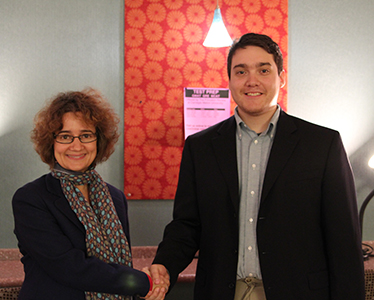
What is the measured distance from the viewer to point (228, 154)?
159 cm

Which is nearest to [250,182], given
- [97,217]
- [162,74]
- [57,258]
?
[97,217]

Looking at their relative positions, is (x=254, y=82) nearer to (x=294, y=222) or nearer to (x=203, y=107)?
(x=294, y=222)

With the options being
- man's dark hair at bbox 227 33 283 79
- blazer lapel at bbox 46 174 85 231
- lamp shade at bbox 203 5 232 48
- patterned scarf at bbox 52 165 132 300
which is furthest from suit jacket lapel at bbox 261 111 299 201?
lamp shade at bbox 203 5 232 48

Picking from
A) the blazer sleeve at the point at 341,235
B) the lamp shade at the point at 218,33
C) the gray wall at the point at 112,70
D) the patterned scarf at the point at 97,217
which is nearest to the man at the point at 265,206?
the blazer sleeve at the point at 341,235

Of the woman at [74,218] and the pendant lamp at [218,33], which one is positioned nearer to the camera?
the woman at [74,218]

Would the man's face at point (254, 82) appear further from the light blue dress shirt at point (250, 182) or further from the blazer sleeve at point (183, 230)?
the blazer sleeve at point (183, 230)

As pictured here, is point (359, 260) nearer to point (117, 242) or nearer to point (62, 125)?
point (117, 242)

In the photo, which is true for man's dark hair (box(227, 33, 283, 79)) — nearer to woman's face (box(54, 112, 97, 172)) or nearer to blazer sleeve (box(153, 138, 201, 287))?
blazer sleeve (box(153, 138, 201, 287))

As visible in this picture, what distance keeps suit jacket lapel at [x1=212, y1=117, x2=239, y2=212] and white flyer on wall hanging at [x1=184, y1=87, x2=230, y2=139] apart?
0.88 m

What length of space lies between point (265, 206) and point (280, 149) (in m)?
0.24

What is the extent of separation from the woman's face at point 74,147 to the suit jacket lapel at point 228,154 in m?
0.55

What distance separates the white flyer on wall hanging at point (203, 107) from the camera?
2.58 meters

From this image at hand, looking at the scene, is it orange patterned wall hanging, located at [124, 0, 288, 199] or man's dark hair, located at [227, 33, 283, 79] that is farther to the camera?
orange patterned wall hanging, located at [124, 0, 288, 199]

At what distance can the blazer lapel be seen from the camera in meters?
1.48
